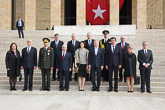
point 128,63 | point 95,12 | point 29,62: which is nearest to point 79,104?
point 128,63

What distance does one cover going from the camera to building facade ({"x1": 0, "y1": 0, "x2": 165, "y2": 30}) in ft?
73.0

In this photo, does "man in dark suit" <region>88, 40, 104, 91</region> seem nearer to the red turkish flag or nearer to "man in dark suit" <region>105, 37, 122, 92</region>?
"man in dark suit" <region>105, 37, 122, 92</region>

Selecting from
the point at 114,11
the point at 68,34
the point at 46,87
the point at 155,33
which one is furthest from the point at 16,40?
the point at 114,11

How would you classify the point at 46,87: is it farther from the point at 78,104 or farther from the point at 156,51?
the point at 156,51

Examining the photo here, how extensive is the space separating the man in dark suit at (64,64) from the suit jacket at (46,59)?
0.78 feet

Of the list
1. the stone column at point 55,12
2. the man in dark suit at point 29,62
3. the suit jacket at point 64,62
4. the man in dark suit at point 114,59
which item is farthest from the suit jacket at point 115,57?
the stone column at point 55,12

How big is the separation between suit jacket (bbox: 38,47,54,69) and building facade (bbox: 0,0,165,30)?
14.6m

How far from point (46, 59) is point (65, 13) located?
74.4ft

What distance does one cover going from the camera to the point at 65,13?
29609mm

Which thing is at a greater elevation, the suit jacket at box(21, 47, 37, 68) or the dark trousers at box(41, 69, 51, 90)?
the suit jacket at box(21, 47, 37, 68)

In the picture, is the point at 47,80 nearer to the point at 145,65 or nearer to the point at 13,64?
the point at 13,64

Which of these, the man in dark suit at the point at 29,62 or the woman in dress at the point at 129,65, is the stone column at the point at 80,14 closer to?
the man in dark suit at the point at 29,62

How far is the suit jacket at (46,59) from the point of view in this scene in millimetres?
7664

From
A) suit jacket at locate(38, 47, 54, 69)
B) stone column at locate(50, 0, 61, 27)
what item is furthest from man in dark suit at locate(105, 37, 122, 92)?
stone column at locate(50, 0, 61, 27)
